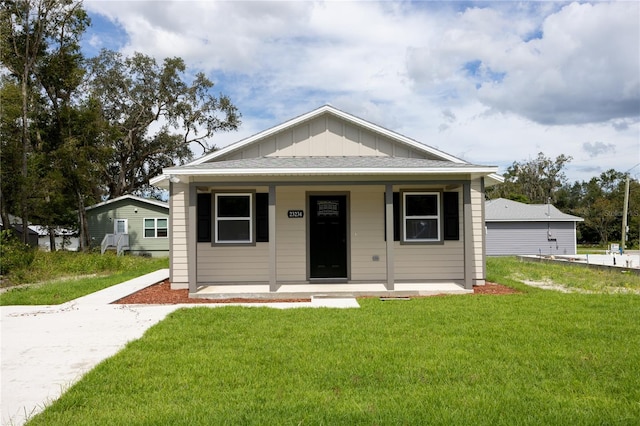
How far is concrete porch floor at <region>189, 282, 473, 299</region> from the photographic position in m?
9.23

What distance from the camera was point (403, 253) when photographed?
1077 cm

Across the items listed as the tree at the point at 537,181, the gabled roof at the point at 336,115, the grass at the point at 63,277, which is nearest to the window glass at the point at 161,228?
the grass at the point at 63,277

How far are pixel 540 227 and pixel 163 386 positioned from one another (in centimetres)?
2692

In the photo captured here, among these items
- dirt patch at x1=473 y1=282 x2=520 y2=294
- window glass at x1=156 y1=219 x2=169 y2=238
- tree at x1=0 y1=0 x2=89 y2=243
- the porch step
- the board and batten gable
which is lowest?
dirt patch at x1=473 y1=282 x2=520 y2=294

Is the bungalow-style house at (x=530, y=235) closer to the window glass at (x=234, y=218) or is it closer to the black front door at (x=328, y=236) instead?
the black front door at (x=328, y=236)

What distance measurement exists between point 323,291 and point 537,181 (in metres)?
50.3

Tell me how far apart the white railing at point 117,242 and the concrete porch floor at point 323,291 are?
53.4ft

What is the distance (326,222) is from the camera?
424 inches

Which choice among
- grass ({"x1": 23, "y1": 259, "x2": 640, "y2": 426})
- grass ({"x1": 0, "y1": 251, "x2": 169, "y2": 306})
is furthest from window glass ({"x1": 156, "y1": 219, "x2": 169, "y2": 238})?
grass ({"x1": 23, "y1": 259, "x2": 640, "y2": 426})

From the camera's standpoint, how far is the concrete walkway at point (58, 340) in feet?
13.3

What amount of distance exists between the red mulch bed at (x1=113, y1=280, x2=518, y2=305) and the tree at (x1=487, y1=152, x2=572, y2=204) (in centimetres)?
4462

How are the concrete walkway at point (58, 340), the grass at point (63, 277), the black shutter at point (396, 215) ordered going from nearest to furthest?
the concrete walkway at point (58, 340) → the grass at point (63, 277) → the black shutter at point (396, 215)

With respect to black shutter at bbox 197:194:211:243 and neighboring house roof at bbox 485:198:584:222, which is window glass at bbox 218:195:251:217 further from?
neighboring house roof at bbox 485:198:584:222

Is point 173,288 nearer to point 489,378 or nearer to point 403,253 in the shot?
point 403,253
